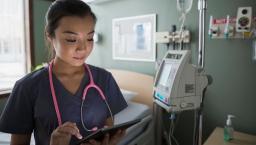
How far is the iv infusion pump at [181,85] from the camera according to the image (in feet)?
3.85

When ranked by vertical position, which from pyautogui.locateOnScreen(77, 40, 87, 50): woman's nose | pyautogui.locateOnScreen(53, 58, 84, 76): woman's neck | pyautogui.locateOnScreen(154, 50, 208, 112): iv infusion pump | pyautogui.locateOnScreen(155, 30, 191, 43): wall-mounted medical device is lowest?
pyautogui.locateOnScreen(154, 50, 208, 112): iv infusion pump

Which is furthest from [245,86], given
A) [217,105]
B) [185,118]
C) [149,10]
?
[149,10]

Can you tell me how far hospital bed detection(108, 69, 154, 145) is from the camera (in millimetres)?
1606

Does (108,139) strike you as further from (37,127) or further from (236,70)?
(236,70)

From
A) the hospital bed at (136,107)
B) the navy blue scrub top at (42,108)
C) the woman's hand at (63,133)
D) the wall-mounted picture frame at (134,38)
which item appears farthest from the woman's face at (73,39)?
the wall-mounted picture frame at (134,38)

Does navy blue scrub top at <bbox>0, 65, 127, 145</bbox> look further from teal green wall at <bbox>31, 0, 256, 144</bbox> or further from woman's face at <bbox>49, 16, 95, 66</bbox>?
teal green wall at <bbox>31, 0, 256, 144</bbox>

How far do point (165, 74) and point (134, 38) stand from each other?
929mm

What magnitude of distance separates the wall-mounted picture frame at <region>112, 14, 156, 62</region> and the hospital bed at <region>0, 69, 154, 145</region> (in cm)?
18

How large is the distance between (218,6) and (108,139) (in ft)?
4.13

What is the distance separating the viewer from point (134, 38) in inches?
85.0

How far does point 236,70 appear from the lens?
153 cm

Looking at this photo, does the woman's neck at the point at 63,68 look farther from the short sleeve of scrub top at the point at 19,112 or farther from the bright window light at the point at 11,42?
the bright window light at the point at 11,42

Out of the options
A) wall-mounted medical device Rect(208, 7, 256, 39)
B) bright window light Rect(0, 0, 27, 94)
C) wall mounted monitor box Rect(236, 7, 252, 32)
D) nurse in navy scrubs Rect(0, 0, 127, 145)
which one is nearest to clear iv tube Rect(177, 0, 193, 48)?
wall-mounted medical device Rect(208, 7, 256, 39)

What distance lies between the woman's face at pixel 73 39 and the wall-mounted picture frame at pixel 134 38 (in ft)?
3.79
